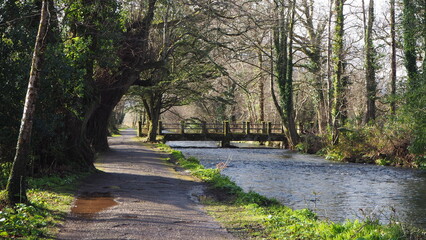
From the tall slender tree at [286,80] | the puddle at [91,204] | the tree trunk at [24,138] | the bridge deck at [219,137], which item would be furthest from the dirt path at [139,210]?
the bridge deck at [219,137]

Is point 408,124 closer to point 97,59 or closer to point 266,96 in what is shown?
point 97,59

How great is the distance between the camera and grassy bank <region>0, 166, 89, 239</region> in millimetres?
6969

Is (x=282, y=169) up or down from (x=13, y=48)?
down

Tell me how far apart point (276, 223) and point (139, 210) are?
2.81 m

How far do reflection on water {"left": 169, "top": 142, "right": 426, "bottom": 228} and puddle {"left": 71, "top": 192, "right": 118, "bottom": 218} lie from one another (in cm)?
447

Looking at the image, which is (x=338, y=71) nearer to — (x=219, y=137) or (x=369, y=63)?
(x=369, y=63)

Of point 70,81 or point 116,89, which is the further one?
Answer: point 116,89

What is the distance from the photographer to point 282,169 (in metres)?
23.3

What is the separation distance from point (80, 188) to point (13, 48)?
4.02 metres

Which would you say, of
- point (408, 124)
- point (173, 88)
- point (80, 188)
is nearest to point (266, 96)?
point (173, 88)

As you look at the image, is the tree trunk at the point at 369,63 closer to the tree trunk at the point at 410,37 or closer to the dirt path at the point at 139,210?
the tree trunk at the point at 410,37

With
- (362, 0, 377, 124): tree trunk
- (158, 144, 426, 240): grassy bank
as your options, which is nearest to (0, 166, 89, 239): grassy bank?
(158, 144, 426, 240): grassy bank

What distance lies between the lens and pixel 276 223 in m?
8.72

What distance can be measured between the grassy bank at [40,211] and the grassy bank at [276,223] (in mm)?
3098
